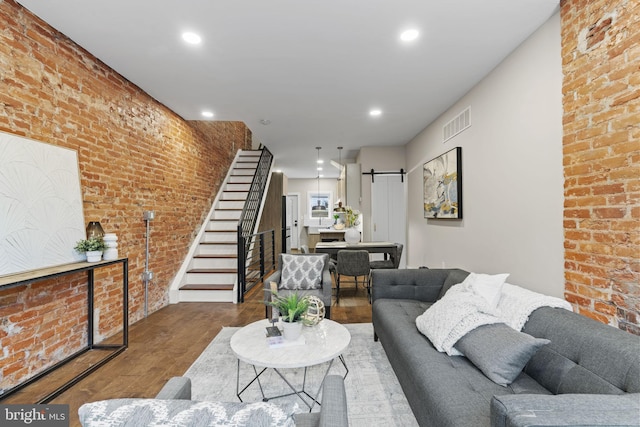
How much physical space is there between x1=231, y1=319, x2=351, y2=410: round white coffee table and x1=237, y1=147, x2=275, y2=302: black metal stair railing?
248 centimetres

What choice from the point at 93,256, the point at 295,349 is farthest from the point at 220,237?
the point at 295,349

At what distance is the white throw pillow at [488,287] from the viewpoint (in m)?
2.20

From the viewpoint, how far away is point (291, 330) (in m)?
1.98

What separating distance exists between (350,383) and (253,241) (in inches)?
138

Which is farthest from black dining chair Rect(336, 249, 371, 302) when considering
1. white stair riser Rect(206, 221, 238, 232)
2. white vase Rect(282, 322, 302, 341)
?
white vase Rect(282, 322, 302, 341)

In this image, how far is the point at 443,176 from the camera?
4.47 m

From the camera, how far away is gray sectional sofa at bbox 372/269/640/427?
0.93 metres

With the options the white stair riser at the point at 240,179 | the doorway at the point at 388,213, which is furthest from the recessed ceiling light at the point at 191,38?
the doorway at the point at 388,213

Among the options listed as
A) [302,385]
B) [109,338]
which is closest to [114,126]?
[109,338]

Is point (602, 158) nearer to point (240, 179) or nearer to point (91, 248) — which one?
point (91, 248)

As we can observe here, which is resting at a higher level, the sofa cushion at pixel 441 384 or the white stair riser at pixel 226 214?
the white stair riser at pixel 226 214

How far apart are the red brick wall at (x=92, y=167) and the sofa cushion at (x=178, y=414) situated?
221 cm

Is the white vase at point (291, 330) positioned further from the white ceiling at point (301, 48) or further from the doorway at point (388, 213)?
the doorway at point (388, 213)

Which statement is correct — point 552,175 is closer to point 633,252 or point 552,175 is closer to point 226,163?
point 633,252
